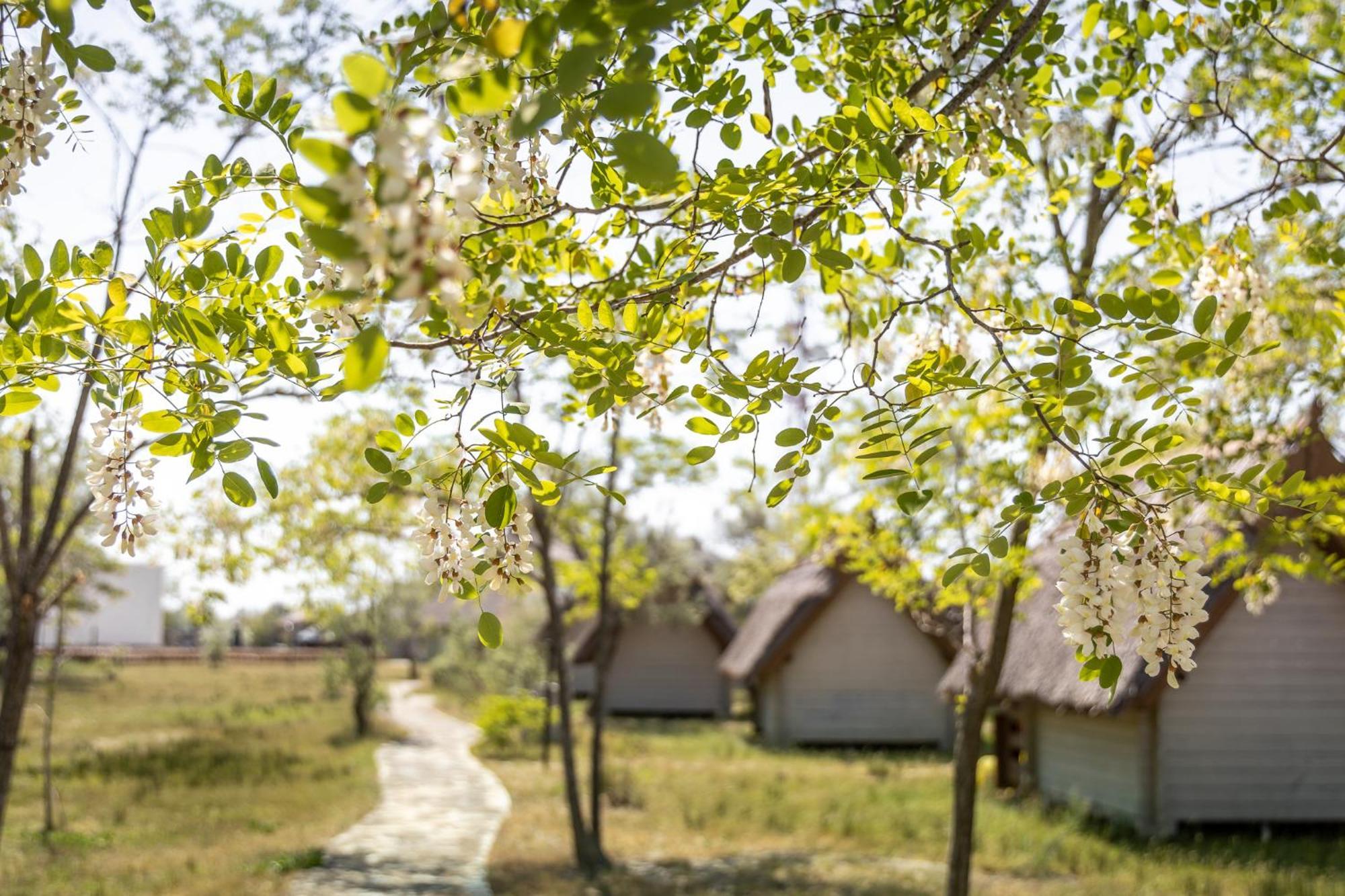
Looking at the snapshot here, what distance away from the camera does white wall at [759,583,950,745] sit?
841 inches

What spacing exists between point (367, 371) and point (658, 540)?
23743 millimetres

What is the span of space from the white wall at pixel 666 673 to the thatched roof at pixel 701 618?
1.29ft

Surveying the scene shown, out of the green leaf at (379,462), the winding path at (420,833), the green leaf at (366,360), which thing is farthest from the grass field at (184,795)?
the green leaf at (366,360)

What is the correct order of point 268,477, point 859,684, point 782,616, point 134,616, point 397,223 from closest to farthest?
point 397,223
point 268,477
point 782,616
point 859,684
point 134,616

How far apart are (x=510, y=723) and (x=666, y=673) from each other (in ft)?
28.8

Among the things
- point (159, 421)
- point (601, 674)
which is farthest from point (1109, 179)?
point (601, 674)

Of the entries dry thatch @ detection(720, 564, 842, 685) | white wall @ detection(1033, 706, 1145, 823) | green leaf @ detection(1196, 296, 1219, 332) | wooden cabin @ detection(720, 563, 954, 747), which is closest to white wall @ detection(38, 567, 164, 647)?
dry thatch @ detection(720, 564, 842, 685)

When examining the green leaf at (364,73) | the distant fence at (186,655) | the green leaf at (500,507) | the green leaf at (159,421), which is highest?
the green leaf at (364,73)

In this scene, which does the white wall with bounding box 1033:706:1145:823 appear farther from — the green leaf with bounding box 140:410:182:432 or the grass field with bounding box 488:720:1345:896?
the green leaf with bounding box 140:410:182:432

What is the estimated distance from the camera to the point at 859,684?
70.7 ft

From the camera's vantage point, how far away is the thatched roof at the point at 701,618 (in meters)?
26.6

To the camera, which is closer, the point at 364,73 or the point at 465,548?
the point at 364,73

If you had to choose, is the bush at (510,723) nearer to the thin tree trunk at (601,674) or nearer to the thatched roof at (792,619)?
the thatched roof at (792,619)

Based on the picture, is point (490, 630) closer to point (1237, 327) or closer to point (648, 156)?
point (648, 156)
